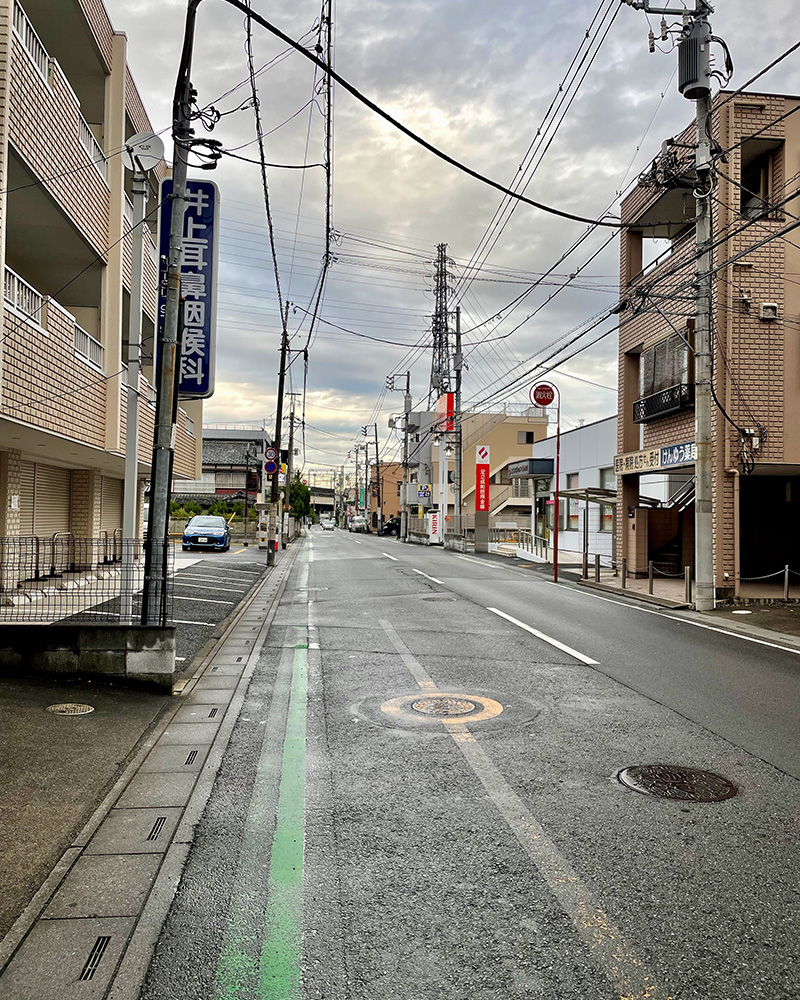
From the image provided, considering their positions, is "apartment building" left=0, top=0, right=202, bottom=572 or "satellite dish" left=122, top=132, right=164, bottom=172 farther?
"satellite dish" left=122, top=132, right=164, bottom=172

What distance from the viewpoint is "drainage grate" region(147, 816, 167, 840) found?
15.1 ft

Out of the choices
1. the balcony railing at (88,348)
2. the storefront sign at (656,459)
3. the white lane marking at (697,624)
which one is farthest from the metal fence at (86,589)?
the storefront sign at (656,459)

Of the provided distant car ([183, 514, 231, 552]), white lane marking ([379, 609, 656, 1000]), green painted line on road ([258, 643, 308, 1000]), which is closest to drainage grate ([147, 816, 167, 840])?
green painted line on road ([258, 643, 308, 1000])

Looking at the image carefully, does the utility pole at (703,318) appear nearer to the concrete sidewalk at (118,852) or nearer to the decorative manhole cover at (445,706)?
the decorative manhole cover at (445,706)

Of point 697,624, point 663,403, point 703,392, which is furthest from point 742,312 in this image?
point 697,624

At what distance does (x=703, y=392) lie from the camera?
16.9m

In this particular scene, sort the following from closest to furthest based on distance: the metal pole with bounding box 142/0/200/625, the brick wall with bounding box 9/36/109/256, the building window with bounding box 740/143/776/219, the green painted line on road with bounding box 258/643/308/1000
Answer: the green painted line on road with bounding box 258/643/308/1000
the metal pole with bounding box 142/0/200/625
the brick wall with bounding box 9/36/109/256
the building window with bounding box 740/143/776/219

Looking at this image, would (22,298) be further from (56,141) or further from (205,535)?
(205,535)

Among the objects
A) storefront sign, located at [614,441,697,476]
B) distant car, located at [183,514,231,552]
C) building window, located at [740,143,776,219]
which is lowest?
distant car, located at [183,514,231,552]

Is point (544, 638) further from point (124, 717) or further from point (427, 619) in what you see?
point (124, 717)

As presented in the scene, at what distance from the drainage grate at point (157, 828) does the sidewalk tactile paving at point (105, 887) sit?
253 millimetres

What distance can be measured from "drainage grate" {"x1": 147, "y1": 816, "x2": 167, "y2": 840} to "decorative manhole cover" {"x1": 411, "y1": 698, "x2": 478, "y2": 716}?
3.08 m

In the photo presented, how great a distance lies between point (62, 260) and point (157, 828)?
13740 millimetres

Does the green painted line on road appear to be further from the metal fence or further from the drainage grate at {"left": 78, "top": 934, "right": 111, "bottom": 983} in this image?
the metal fence
